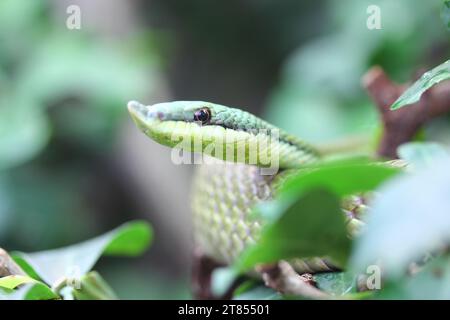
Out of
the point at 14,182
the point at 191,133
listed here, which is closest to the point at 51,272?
the point at 191,133

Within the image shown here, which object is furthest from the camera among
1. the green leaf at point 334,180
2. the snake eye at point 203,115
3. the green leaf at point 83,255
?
the snake eye at point 203,115

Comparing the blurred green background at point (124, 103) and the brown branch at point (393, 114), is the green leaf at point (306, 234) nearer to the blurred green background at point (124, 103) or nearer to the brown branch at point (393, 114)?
the brown branch at point (393, 114)

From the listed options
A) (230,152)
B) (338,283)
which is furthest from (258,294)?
(230,152)

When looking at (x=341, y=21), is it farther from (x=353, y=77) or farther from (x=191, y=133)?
(x=191, y=133)

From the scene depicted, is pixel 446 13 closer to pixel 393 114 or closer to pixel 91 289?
pixel 91 289

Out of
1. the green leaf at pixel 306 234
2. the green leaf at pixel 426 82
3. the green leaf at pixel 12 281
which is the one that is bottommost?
the green leaf at pixel 12 281

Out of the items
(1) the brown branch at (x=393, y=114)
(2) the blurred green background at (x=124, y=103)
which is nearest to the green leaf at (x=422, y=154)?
(1) the brown branch at (x=393, y=114)

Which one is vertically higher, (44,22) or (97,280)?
(44,22)
